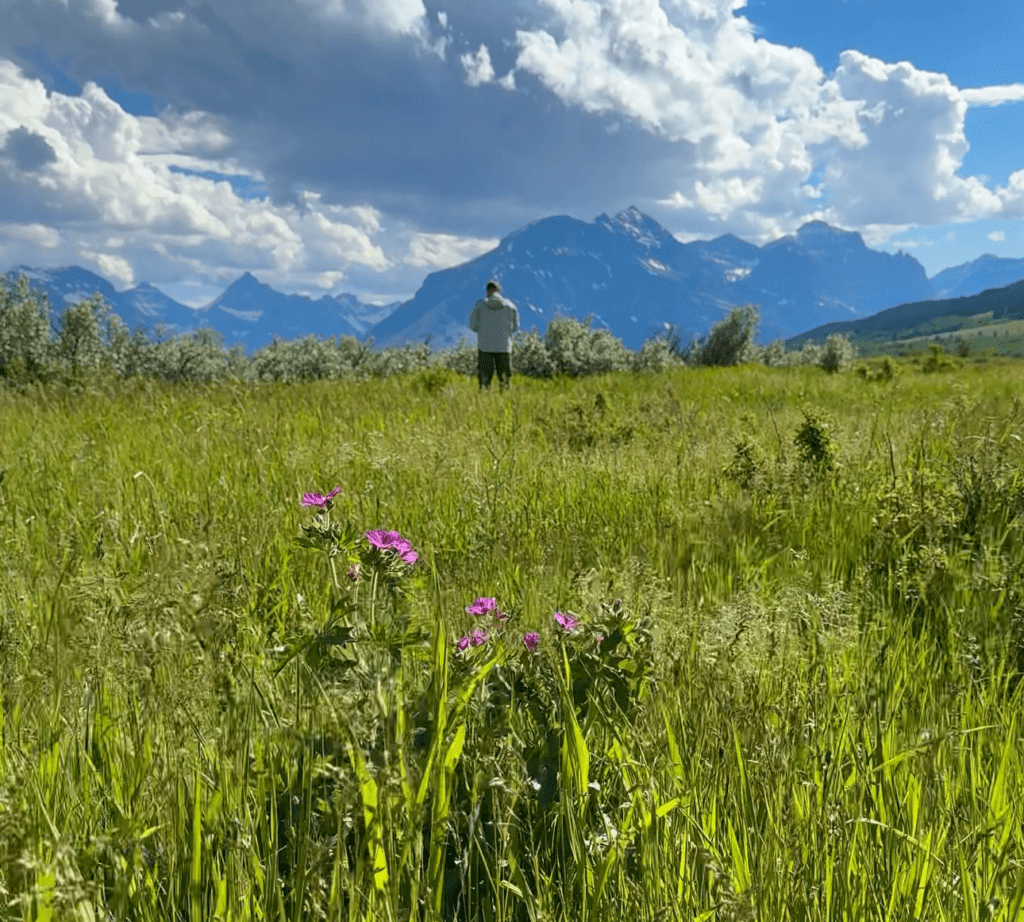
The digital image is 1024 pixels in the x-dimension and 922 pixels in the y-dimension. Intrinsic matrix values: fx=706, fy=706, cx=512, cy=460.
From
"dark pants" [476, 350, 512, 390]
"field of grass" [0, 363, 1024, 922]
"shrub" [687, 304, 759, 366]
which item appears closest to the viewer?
"field of grass" [0, 363, 1024, 922]

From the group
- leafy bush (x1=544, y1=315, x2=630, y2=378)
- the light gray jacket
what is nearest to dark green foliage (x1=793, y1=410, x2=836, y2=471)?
the light gray jacket

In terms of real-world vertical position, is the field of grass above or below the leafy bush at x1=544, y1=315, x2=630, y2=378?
below

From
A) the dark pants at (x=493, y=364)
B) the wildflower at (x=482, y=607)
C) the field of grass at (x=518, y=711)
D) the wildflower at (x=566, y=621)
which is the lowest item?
the field of grass at (x=518, y=711)

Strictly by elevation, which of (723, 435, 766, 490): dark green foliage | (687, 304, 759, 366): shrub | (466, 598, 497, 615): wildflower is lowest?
(466, 598, 497, 615): wildflower

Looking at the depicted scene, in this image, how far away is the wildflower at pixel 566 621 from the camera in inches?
69.5

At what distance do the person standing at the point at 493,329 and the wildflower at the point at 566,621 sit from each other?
13837 mm

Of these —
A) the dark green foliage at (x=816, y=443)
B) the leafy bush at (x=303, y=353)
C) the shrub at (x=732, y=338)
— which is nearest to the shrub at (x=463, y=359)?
the leafy bush at (x=303, y=353)

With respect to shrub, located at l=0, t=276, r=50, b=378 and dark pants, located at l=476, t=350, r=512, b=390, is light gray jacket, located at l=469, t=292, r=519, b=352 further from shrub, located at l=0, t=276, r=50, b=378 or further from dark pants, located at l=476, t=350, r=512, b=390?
shrub, located at l=0, t=276, r=50, b=378

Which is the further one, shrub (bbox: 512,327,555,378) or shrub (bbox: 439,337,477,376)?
shrub (bbox: 439,337,477,376)

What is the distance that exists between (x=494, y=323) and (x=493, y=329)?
15 cm

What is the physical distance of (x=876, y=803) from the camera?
164 centimetres

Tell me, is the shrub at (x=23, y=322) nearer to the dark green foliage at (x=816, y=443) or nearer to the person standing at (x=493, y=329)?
the person standing at (x=493, y=329)

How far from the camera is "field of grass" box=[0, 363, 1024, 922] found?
4.25ft

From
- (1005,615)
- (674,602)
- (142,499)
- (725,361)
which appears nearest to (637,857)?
(674,602)
